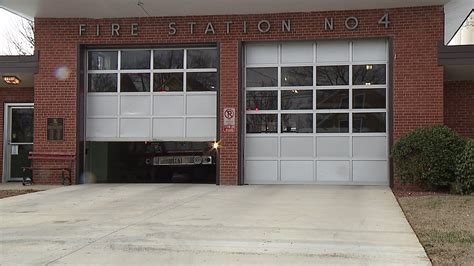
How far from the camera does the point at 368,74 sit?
14.0 metres

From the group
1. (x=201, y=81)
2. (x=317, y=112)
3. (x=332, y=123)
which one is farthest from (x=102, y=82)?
(x=332, y=123)

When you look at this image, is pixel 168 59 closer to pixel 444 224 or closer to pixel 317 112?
pixel 317 112

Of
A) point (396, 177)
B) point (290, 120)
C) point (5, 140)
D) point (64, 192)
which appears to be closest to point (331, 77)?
point (290, 120)

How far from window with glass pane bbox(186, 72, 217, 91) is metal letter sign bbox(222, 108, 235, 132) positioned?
0.84 metres

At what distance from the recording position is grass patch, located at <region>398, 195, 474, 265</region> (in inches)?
247

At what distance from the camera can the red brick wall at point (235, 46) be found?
1330 centimetres

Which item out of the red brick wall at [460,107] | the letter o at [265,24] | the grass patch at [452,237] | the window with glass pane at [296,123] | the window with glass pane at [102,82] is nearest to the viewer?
the grass patch at [452,237]

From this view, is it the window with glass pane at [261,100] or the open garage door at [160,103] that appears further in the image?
the open garage door at [160,103]

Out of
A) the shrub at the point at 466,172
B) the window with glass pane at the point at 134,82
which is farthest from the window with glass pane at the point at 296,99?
the shrub at the point at 466,172

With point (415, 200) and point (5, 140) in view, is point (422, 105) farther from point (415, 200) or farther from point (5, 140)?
point (5, 140)

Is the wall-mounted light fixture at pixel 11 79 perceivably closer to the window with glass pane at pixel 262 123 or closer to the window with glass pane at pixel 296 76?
the window with glass pane at pixel 262 123

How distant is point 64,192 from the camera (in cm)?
1275

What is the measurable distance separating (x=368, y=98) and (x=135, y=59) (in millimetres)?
6440

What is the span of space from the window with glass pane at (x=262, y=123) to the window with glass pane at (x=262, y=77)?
0.84m
